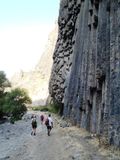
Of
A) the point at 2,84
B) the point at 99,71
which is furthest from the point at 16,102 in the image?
the point at 99,71

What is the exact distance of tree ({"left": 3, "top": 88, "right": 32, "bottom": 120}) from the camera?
78312 millimetres

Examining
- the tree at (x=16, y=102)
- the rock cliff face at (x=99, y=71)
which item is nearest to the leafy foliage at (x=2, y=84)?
the tree at (x=16, y=102)

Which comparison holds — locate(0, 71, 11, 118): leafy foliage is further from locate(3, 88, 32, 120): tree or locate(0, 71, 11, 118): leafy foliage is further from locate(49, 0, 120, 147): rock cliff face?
locate(49, 0, 120, 147): rock cliff face

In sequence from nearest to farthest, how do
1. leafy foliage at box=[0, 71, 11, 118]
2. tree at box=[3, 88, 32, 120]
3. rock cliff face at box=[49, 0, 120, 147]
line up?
rock cliff face at box=[49, 0, 120, 147]
tree at box=[3, 88, 32, 120]
leafy foliage at box=[0, 71, 11, 118]

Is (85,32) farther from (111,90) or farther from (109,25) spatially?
(111,90)

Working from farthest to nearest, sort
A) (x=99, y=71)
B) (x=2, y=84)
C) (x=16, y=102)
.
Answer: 1. (x=2, y=84)
2. (x=16, y=102)
3. (x=99, y=71)

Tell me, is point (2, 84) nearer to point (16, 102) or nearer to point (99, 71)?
point (16, 102)

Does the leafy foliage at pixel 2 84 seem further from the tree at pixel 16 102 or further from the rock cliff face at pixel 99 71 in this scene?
the rock cliff face at pixel 99 71

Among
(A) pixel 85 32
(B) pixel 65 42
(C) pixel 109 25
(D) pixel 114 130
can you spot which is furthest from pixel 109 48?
(B) pixel 65 42

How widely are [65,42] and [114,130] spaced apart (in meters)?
51.7

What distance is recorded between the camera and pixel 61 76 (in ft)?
263

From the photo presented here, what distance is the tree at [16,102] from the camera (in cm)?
7831

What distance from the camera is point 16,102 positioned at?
7962 cm

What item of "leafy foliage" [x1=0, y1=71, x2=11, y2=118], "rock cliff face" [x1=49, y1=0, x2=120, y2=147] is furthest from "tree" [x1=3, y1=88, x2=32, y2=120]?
"rock cliff face" [x1=49, y1=0, x2=120, y2=147]
